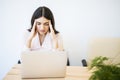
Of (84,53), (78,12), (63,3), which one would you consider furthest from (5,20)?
(84,53)

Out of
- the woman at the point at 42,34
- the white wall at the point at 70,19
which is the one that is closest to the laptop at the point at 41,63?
the woman at the point at 42,34

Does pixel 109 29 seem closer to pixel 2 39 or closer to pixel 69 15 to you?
pixel 69 15

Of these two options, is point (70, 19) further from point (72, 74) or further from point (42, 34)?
point (72, 74)

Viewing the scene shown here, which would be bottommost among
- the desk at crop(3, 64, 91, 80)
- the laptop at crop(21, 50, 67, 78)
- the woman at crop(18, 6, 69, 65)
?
the desk at crop(3, 64, 91, 80)

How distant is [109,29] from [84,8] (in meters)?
0.50

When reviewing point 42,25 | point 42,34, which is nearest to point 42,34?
point 42,34

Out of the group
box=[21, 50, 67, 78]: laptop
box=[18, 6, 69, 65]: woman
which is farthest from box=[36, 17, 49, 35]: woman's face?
box=[21, 50, 67, 78]: laptop

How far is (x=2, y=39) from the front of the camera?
2.79m

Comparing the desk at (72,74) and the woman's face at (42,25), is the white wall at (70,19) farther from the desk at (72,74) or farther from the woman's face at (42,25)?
the desk at (72,74)

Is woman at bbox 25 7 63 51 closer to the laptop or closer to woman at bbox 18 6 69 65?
woman at bbox 18 6 69 65

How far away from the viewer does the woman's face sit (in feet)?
7.16

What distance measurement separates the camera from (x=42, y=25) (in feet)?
7.16

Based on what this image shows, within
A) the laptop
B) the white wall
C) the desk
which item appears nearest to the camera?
the laptop

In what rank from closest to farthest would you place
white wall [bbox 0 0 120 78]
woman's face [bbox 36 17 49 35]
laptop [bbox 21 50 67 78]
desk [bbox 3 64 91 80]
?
laptop [bbox 21 50 67 78], desk [bbox 3 64 91 80], woman's face [bbox 36 17 49 35], white wall [bbox 0 0 120 78]
